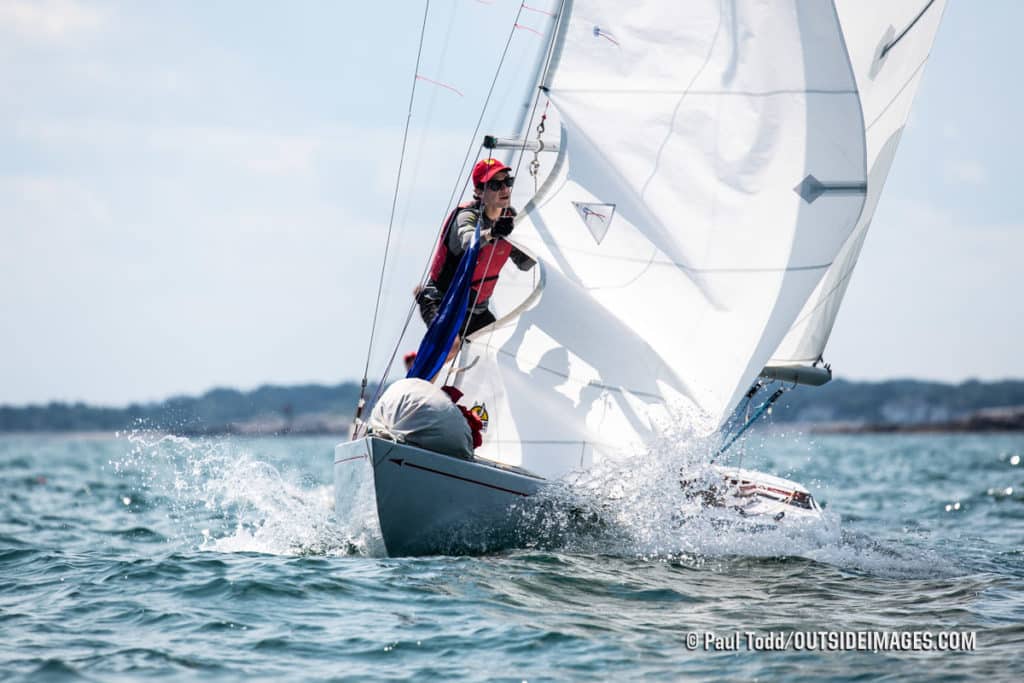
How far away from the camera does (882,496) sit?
15477 millimetres

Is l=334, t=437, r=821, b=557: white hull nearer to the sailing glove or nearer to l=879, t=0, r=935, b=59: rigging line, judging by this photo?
the sailing glove

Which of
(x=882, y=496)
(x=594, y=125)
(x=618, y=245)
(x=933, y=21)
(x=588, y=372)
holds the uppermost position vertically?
(x=933, y=21)

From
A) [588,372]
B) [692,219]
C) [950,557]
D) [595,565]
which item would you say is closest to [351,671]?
[595,565]

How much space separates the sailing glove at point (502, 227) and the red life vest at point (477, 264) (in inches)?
4.9

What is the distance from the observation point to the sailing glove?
7.96 m

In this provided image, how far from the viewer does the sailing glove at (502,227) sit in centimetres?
796

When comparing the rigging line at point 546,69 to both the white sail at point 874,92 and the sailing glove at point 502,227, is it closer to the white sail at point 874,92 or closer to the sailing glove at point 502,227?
the sailing glove at point 502,227

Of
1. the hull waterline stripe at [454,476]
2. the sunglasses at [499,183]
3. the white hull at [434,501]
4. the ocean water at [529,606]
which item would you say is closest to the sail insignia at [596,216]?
the sunglasses at [499,183]

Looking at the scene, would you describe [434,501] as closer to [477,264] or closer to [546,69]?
[477,264]

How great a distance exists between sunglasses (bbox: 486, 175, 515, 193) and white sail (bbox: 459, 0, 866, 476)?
1.29 feet

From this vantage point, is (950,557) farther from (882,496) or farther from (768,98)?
(882,496)

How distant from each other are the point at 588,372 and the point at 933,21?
423 centimetres

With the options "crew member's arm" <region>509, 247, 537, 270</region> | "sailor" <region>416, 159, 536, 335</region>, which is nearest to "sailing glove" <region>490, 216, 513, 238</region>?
"sailor" <region>416, 159, 536, 335</region>

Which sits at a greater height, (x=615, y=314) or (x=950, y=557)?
(x=615, y=314)
